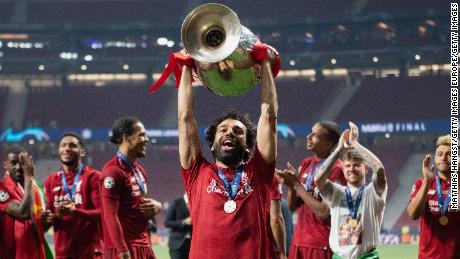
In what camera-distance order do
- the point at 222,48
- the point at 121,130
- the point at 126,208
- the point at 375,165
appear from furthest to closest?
the point at 121,130
the point at 126,208
the point at 375,165
the point at 222,48

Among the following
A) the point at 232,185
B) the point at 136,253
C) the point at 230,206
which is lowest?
the point at 136,253

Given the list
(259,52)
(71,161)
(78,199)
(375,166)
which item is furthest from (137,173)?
(259,52)

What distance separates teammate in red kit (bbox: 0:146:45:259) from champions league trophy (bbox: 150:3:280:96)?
342cm

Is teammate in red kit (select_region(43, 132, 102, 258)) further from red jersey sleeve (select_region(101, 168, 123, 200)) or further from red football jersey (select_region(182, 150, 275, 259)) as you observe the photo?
red football jersey (select_region(182, 150, 275, 259))

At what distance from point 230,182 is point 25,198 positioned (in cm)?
339

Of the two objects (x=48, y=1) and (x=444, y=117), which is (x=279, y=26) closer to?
(x=444, y=117)

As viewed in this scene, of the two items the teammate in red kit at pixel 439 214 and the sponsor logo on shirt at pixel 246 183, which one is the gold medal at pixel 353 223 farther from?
the sponsor logo on shirt at pixel 246 183

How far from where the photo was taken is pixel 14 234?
692 cm

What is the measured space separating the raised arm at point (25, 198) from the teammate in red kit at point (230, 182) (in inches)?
124

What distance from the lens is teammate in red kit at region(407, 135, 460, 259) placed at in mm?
5898

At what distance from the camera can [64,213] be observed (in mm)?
6547

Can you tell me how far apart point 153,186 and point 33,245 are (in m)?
28.2

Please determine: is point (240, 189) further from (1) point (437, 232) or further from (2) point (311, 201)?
(1) point (437, 232)

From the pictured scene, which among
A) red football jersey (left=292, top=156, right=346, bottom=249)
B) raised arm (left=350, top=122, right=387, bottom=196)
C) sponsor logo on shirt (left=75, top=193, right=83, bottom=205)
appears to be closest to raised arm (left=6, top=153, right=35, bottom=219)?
sponsor logo on shirt (left=75, top=193, right=83, bottom=205)
